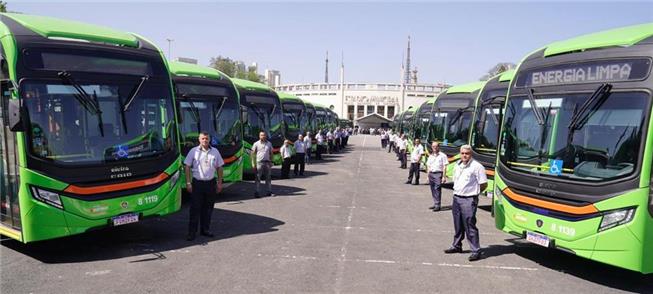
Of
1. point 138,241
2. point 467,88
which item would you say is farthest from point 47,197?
point 467,88

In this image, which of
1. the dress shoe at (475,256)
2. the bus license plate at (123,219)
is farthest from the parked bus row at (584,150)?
the bus license plate at (123,219)

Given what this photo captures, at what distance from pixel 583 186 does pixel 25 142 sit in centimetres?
721

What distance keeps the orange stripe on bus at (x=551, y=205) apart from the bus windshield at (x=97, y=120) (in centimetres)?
544

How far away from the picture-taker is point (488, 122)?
12.9 m

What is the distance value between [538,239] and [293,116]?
1707cm

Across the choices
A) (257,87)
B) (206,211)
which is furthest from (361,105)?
(206,211)

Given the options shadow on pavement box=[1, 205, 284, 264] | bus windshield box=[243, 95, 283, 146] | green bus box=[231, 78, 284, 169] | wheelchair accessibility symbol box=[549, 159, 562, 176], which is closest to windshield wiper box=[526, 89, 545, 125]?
wheelchair accessibility symbol box=[549, 159, 562, 176]

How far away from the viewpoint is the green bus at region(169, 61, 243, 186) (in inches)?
455

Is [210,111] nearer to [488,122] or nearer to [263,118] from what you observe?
[263,118]

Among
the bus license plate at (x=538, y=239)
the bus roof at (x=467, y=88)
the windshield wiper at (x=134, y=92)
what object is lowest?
the bus license plate at (x=538, y=239)

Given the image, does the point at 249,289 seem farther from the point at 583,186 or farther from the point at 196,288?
the point at 583,186

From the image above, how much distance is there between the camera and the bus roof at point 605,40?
20.2ft

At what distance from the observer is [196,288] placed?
5.67m

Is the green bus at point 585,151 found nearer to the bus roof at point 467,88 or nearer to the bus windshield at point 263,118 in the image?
the bus roof at point 467,88
